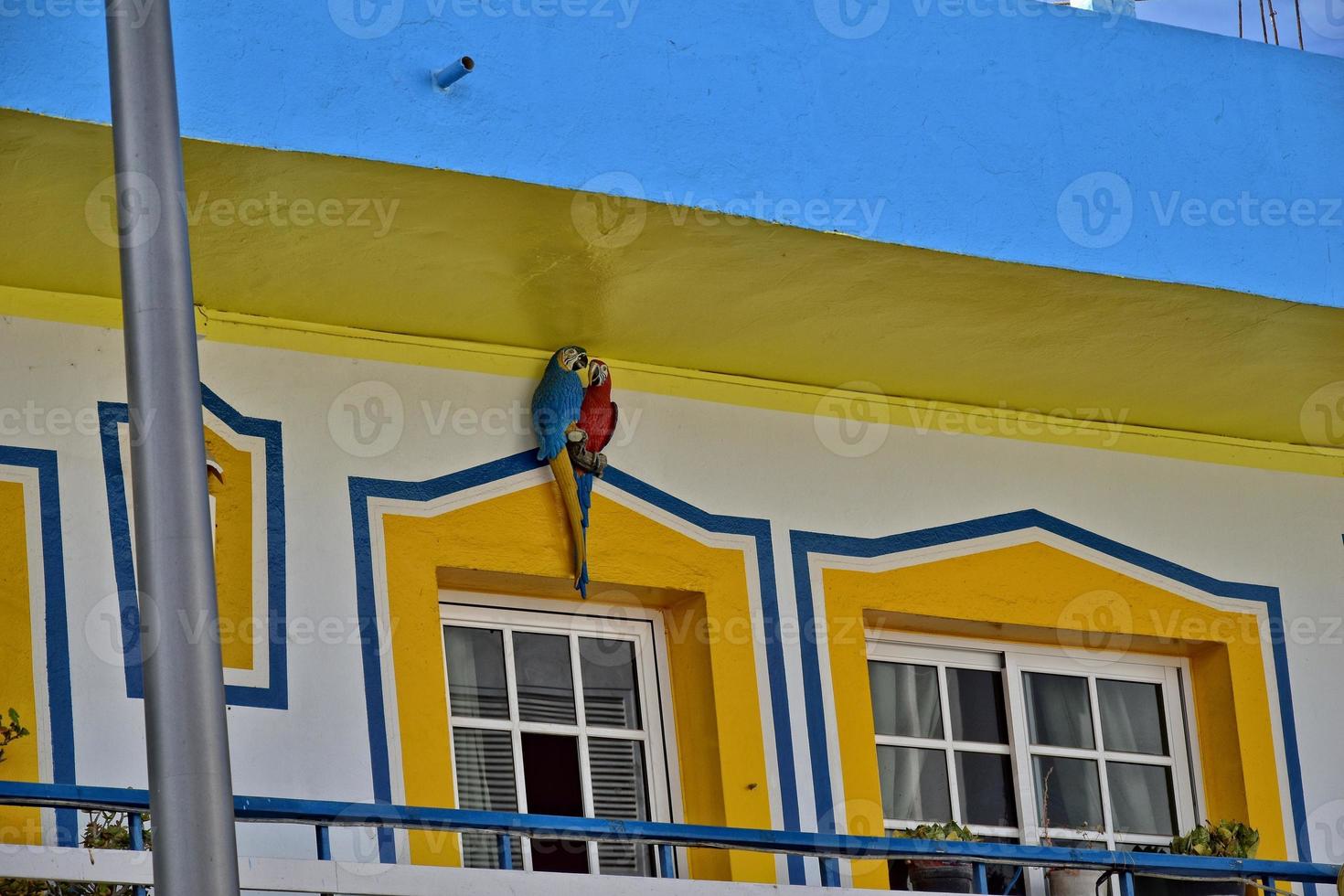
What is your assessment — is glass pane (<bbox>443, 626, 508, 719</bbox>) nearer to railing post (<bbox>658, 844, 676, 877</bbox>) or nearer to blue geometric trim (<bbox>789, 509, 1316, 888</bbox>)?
railing post (<bbox>658, 844, 676, 877</bbox>)

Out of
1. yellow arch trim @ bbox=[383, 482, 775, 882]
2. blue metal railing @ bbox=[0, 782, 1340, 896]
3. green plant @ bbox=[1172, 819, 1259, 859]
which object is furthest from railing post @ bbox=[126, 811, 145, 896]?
green plant @ bbox=[1172, 819, 1259, 859]

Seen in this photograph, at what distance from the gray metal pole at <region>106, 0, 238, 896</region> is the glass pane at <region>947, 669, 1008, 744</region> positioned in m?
4.36

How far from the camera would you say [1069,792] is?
29.0 feet

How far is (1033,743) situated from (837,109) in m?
2.58

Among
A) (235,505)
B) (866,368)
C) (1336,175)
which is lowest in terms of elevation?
(235,505)

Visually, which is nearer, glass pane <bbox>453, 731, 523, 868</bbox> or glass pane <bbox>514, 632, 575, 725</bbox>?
glass pane <bbox>453, 731, 523, 868</bbox>

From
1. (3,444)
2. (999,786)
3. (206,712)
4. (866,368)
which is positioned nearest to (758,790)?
(999,786)

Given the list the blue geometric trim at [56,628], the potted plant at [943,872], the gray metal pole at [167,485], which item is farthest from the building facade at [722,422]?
the gray metal pole at [167,485]

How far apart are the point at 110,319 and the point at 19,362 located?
1.14ft

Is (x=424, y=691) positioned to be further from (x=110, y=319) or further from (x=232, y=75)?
(x=232, y=75)

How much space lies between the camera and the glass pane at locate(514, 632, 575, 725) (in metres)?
8.05

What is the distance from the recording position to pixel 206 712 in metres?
4.70

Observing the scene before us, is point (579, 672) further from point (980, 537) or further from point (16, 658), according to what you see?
point (16, 658)

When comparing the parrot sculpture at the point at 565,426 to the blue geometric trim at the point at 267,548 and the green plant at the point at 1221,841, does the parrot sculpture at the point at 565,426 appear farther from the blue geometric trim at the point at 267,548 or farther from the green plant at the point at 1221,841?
the green plant at the point at 1221,841
